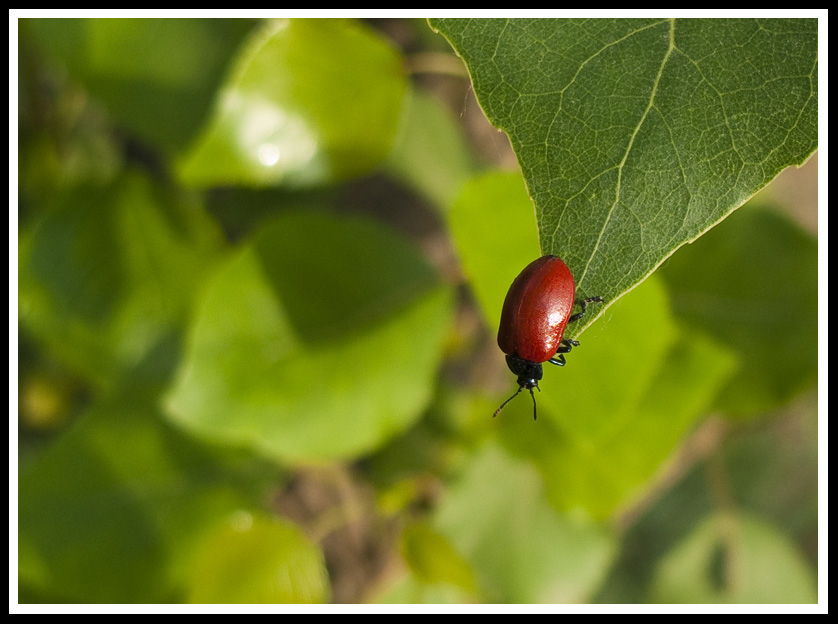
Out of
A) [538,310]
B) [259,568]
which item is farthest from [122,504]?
[538,310]

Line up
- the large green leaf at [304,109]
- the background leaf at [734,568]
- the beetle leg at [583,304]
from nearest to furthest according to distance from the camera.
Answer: the beetle leg at [583,304] → the large green leaf at [304,109] → the background leaf at [734,568]

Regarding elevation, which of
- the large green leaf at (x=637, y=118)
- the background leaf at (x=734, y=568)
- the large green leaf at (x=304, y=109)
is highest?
the large green leaf at (x=304, y=109)

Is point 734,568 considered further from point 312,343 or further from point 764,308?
point 312,343

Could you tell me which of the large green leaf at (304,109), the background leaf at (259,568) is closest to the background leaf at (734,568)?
the background leaf at (259,568)

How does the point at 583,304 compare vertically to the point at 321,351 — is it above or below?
below

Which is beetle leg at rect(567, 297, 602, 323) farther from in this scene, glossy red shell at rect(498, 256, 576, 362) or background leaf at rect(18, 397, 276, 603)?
background leaf at rect(18, 397, 276, 603)

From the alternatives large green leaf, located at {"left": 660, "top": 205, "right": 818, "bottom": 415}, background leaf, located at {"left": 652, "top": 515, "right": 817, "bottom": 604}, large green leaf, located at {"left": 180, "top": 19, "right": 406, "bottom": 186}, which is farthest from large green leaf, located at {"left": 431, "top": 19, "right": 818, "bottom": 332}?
background leaf, located at {"left": 652, "top": 515, "right": 817, "bottom": 604}

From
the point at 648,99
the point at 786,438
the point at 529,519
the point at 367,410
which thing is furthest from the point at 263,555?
the point at 786,438

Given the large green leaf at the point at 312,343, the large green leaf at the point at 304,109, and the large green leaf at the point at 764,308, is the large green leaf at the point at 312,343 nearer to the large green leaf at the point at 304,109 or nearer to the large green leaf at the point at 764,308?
the large green leaf at the point at 304,109

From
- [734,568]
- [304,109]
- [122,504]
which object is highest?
[304,109]
